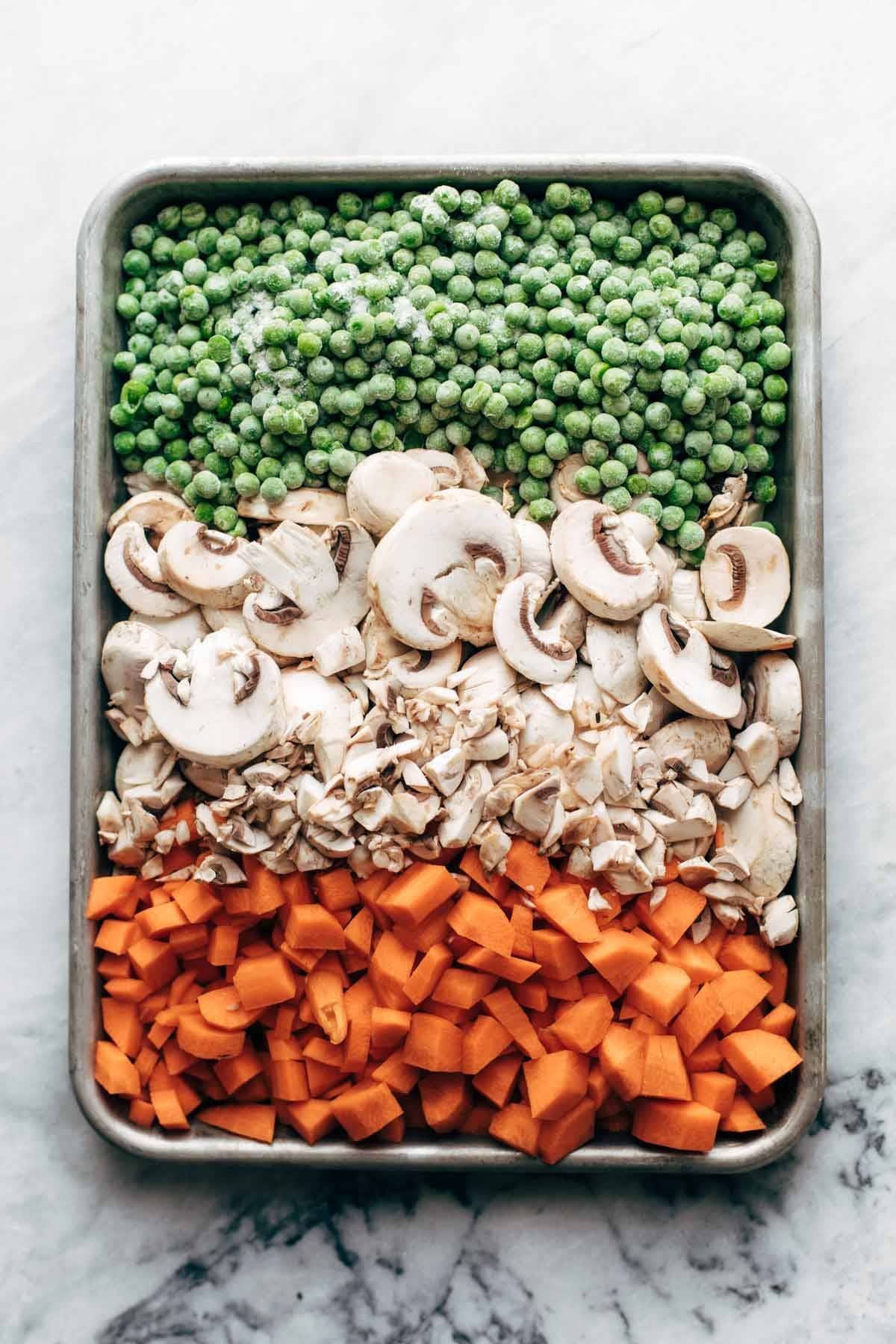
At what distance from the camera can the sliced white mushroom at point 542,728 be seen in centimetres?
256

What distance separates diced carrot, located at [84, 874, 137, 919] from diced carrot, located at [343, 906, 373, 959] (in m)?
0.50

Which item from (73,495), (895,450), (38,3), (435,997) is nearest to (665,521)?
(895,450)

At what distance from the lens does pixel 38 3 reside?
299cm

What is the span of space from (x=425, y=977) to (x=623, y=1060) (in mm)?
452

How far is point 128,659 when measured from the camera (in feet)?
8.57

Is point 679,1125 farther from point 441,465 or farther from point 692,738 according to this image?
point 441,465

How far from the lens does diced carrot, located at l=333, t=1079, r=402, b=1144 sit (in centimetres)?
252

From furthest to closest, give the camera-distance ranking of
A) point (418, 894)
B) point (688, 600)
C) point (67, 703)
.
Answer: point (67, 703)
point (688, 600)
point (418, 894)

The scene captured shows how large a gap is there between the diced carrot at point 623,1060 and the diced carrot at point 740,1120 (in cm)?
23

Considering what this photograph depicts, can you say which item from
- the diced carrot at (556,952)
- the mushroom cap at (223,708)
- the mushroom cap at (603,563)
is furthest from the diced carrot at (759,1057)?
the mushroom cap at (223,708)

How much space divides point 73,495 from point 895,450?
1.95 meters

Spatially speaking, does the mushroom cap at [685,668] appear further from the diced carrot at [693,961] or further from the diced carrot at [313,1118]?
the diced carrot at [313,1118]

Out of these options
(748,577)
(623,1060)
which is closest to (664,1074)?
(623,1060)

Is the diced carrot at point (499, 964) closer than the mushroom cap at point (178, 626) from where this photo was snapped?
Yes
